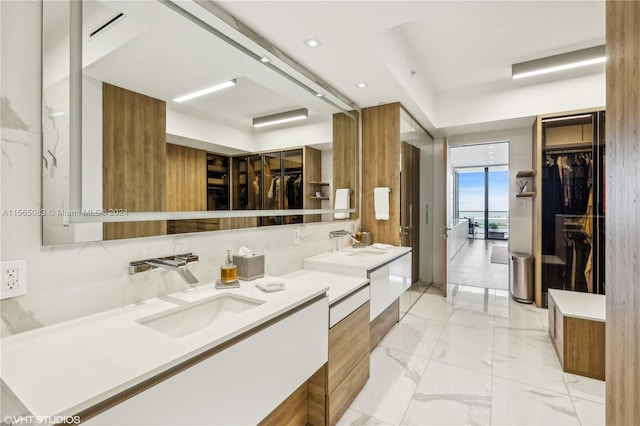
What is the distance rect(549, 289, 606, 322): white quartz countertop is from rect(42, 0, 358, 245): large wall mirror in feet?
7.66

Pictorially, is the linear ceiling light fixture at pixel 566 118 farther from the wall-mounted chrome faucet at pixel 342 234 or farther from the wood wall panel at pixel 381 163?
the wall-mounted chrome faucet at pixel 342 234

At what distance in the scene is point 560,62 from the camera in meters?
3.17

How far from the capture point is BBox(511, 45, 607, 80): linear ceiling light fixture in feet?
9.82

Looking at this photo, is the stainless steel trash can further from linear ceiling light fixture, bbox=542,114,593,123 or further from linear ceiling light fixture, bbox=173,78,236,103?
linear ceiling light fixture, bbox=173,78,236,103

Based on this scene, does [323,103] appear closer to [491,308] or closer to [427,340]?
[427,340]

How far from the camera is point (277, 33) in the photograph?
2.00 metres

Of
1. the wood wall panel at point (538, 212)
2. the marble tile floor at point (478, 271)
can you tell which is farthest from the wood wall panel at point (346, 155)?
the wood wall panel at point (538, 212)

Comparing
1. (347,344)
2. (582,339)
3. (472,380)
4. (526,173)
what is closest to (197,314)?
(347,344)

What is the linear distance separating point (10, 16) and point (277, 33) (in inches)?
53.3

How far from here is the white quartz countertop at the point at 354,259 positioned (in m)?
2.35

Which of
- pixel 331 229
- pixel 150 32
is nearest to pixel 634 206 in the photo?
pixel 150 32

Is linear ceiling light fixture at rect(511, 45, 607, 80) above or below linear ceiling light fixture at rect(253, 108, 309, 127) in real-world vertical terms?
above

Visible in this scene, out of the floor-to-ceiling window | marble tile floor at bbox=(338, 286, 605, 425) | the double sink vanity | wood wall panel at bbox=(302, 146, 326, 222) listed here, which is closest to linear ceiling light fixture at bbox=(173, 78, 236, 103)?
wood wall panel at bbox=(302, 146, 326, 222)

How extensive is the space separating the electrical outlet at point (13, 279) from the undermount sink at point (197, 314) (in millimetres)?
400
